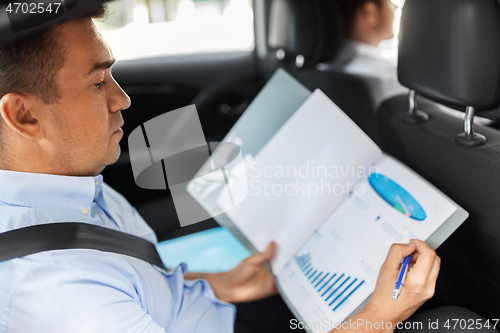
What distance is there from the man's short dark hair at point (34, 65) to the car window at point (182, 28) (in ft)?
3.73

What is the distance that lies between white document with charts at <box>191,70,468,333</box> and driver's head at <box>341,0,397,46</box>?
0.98 metres

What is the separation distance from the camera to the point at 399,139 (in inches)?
46.6

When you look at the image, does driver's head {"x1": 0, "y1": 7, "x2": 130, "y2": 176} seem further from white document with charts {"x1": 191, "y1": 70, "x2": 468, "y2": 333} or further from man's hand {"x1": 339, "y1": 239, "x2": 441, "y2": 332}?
man's hand {"x1": 339, "y1": 239, "x2": 441, "y2": 332}

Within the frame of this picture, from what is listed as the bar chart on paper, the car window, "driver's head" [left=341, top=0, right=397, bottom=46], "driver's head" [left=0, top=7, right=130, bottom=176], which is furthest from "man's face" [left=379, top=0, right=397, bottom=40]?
"driver's head" [left=0, top=7, right=130, bottom=176]

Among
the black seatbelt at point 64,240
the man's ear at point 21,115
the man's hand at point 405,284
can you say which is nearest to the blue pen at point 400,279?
the man's hand at point 405,284

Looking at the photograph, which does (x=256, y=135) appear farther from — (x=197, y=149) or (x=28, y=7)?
(x=28, y=7)

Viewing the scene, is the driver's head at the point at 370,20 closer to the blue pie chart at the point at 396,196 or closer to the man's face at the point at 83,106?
the blue pie chart at the point at 396,196

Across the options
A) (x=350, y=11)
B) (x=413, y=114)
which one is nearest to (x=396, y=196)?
(x=413, y=114)

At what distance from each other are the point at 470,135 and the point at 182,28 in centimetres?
145

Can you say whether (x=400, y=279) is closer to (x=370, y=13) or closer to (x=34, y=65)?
(x=34, y=65)

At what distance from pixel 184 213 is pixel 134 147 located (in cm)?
→ 32

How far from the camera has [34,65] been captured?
30.1 inches

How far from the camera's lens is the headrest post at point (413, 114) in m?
1.15

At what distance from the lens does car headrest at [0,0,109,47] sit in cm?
68
